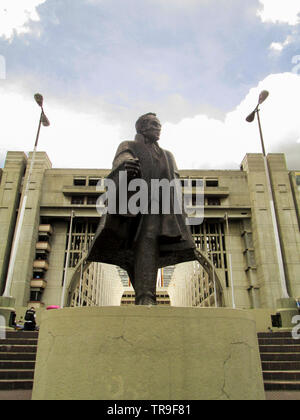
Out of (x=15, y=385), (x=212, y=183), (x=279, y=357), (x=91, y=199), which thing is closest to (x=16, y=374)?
(x=15, y=385)

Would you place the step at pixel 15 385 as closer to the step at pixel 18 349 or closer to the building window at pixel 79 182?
the step at pixel 18 349

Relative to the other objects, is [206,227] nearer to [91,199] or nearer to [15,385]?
[91,199]

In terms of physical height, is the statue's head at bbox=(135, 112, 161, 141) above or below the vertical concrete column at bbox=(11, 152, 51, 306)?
below

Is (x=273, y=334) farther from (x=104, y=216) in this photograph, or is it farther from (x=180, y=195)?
(x=104, y=216)

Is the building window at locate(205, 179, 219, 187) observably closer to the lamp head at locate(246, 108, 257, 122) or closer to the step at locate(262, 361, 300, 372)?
the lamp head at locate(246, 108, 257, 122)

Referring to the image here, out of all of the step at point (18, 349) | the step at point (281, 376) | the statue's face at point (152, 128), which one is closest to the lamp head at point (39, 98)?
the step at point (18, 349)

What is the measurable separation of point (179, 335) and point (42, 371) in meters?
1.28

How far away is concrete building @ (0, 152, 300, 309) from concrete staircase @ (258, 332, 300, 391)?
64.0ft

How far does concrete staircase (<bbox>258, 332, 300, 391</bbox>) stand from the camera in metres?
6.13

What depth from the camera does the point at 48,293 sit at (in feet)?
97.2

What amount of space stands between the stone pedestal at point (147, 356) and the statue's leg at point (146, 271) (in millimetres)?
897

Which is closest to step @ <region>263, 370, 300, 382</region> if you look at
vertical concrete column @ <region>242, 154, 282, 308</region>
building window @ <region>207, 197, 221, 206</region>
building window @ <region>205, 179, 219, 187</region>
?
vertical concrete column @ <region>242, 154, 282, 308</region>

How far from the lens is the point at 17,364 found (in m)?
7.07

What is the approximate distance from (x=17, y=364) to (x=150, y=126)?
20.0 ft
